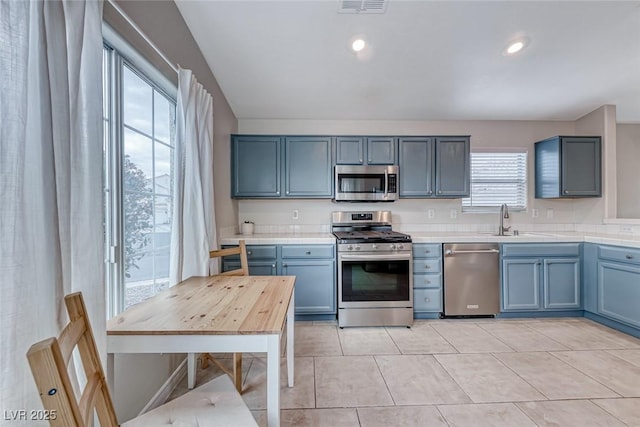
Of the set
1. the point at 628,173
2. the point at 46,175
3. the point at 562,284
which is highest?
the point at 628,173

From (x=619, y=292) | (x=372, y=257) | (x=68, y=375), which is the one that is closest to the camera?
(x=68, y=375)

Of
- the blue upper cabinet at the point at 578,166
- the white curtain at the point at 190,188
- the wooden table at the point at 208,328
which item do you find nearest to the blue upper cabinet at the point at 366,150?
the white curtain at the point at 190,188

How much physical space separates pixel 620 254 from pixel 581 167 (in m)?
1.17

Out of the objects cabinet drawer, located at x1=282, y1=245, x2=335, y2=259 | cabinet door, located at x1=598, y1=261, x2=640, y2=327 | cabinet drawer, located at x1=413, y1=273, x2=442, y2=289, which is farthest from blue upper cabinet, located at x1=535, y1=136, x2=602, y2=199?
cabinet drawer, located at x1=282, y1=245, x2=335, y2=259

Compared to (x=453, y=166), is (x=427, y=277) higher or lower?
lower

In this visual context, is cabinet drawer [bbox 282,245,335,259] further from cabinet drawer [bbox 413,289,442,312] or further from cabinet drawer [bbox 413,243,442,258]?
cabinet drawer [bbox 413,289,442,312]

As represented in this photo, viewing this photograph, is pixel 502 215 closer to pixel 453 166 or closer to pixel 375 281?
pixel 453 166

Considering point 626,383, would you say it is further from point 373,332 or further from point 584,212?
point 584,212

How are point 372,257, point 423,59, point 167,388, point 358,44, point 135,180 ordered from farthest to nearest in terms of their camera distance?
point 372,257 < point 423,59 < point 358,44 < point 167,388 < point 135,180

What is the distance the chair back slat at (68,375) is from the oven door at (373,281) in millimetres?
2193

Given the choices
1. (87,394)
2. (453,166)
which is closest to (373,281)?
(453,166)

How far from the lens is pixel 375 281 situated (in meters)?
2.91

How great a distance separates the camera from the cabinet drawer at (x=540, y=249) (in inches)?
121

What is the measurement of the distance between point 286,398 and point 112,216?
1.50 meters
